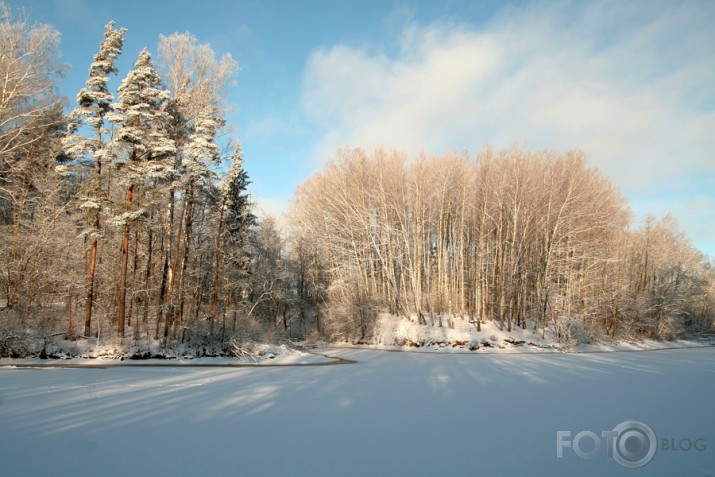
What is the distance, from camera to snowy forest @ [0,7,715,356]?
16.0 m

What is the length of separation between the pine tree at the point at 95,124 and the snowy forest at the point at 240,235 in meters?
0.07

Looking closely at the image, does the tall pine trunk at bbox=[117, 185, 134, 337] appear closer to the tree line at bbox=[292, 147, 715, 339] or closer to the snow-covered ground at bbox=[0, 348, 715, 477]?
the snow-covered ground at bbox=[0, 348, 715, 477]

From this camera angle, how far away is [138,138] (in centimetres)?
1576

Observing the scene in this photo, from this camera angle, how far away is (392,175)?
2645 cm

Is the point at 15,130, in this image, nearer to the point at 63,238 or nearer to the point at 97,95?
the point at 97,95

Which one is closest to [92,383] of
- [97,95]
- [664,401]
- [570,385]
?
[570,385]

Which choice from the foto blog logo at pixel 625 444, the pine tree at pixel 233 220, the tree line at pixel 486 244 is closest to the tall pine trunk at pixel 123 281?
the pine tree at pixel 233 220

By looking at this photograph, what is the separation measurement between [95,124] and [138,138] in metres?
2.77

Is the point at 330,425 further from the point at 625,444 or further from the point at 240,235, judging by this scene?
the point at 240,235

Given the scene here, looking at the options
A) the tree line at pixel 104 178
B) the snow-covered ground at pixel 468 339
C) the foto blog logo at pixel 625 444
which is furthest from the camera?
the snow-covered ground at pixel 468 339

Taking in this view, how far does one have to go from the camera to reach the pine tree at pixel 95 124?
15891mm

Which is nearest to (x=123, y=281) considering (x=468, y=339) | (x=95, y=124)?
(x=95, y=124)

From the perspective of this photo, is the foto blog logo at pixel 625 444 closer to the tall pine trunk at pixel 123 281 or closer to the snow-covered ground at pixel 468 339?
the snow-covered ground at pixel 468 339

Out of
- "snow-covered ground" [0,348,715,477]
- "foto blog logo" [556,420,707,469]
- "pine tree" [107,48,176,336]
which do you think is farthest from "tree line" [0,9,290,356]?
"foto blog logo" [556,420,707,469]
